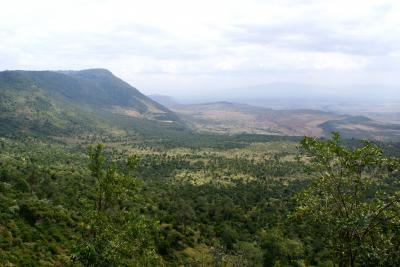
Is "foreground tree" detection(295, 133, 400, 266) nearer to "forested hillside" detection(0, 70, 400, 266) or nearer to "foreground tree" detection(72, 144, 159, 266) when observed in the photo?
"forested hillside" detection(0, 70, 400, 266)

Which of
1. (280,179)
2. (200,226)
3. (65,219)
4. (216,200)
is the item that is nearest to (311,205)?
(65,219)

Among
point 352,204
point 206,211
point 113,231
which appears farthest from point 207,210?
point 352,204

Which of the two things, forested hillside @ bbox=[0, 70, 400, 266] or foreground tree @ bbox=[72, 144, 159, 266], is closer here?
forested hillside @ bbox=[0, 70, 400, 266]

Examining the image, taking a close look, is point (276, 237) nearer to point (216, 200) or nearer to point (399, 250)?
point (216, 200)

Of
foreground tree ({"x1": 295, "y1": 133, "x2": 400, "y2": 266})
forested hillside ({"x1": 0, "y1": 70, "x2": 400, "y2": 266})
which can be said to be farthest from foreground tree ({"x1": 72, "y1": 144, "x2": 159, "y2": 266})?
foreground tree ({"x1": 295, "y1": 133, "x2": 400, "y2": 266})

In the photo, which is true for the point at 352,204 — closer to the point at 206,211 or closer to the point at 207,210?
the point at 206,211

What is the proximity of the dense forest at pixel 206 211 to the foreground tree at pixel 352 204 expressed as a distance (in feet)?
0.19

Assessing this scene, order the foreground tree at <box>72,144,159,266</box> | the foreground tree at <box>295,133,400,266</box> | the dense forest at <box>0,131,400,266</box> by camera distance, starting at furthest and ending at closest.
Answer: the foreground tree at <box>72,144,159,266</box>, the dense forest at <box>0,131,400,266</box>, the foreground tree at <box>295,133,400,266</box>

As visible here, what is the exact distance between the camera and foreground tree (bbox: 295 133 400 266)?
1811 centimetres

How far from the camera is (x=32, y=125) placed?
19388cm

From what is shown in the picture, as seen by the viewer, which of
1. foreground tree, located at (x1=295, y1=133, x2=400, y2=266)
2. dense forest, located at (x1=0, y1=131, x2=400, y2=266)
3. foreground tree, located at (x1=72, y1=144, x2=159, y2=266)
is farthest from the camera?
foreground tree, located at (x1=72, y1=144, x2=159, y2=266)

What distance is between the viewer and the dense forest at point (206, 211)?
19.7 meters

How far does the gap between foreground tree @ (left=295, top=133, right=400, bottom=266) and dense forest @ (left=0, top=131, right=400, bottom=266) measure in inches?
2.3

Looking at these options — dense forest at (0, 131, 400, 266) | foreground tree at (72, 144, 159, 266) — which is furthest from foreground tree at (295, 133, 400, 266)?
foreground tree at (72, 144, 159, 266)
